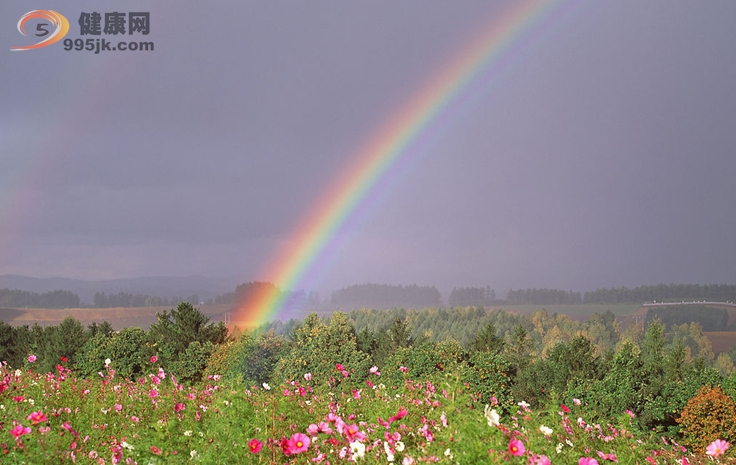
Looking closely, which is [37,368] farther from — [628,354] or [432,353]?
[628,354]

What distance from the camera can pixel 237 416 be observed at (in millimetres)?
5594

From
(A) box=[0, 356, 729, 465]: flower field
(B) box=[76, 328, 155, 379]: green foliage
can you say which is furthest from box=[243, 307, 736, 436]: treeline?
(A) box=[0, 356, 729, 465]: flower field

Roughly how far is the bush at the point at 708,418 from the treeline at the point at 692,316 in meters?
100

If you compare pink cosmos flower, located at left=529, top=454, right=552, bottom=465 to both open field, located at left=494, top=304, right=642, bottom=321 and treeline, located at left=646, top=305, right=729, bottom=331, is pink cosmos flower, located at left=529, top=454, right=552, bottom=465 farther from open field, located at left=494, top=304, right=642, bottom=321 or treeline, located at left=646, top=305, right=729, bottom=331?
treeline, located at left=646, top=305, right=729, bottom=331

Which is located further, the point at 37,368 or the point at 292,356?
the point at 37,368

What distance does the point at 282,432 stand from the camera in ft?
19.3

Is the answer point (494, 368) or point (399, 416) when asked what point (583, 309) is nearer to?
point (494, 368)

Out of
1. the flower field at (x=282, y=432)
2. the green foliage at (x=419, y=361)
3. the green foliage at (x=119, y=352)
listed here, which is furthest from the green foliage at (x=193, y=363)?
the flower field at (x=282, y=432)

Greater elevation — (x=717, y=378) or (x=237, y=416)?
(x=237, y=416)

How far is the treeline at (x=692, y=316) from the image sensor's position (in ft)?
362

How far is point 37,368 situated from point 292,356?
10.4 m

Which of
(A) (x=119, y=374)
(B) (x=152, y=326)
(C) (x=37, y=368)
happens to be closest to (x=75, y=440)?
(A) (x=119, y=374)

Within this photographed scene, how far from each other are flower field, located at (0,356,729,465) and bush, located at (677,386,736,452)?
8971 mm

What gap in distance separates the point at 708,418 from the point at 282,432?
13.5 meters
